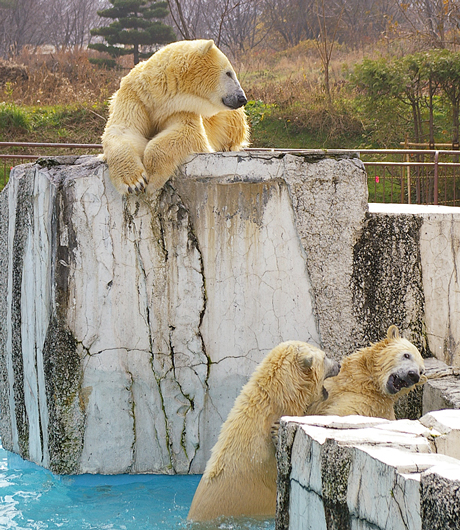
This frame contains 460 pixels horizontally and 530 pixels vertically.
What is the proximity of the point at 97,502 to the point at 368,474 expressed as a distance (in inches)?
87.3

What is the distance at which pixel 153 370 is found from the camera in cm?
418

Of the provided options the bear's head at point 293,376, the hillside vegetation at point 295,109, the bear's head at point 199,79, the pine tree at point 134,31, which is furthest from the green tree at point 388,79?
the pine tree at point 134,31

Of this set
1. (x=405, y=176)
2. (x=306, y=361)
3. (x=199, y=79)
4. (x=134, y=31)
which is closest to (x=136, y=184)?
(x=199, y=79)

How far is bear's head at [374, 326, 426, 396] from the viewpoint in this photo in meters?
3.70

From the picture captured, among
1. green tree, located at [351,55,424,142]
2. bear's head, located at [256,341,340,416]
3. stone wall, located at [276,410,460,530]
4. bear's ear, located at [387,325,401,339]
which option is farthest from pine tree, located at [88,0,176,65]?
stone wall, located at [276,410,460,530]

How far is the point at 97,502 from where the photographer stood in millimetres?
3943

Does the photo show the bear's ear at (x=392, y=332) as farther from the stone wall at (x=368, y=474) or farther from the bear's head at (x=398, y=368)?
the stone wall at (x=368, y=474)

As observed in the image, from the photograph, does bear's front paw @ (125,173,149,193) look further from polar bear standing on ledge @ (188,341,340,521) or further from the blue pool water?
the blue pool water

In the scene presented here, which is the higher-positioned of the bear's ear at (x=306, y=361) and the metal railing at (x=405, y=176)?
the metal railing at (x=405, y=176)

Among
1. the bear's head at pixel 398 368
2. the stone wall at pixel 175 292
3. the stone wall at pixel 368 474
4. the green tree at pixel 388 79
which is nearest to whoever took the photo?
the stone wall at pixel 368 474

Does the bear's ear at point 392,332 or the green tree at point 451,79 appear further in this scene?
the green tree at point 451,79

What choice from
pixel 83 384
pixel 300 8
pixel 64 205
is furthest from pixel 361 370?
pixel 300 8

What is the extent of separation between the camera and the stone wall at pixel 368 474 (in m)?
1.95

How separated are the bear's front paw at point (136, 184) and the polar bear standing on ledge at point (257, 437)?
1.24 metres
